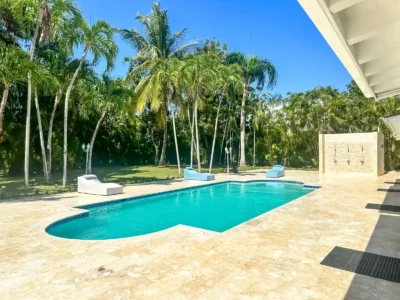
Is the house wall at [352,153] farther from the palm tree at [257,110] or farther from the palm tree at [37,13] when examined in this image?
the palm tree at [37,13]

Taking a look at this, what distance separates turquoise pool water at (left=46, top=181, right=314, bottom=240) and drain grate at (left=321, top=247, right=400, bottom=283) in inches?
130

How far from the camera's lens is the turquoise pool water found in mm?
7102

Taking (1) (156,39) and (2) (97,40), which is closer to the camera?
(2) (97,40)

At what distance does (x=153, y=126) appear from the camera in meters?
27.7

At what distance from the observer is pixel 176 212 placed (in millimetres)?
9266

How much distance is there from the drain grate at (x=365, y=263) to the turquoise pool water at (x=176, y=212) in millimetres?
3309

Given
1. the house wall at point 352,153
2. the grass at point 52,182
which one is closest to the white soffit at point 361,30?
the grass at point 52,182

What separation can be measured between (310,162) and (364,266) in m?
23.2

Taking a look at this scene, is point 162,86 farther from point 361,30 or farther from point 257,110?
point 361,30

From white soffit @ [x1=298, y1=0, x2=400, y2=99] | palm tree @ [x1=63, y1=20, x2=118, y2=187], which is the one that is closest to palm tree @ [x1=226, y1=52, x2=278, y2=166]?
palm tree @ [x1=63, y1=20, x2=118, y2=187]

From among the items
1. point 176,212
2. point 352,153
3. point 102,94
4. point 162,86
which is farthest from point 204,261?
point 352,153

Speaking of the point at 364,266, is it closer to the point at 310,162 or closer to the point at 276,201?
the point at 276,201

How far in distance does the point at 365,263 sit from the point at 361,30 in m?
3.26

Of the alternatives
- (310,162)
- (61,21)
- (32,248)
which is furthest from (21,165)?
(310,162)
